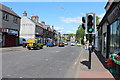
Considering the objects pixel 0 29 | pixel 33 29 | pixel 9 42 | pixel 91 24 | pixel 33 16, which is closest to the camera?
pixel 91 24

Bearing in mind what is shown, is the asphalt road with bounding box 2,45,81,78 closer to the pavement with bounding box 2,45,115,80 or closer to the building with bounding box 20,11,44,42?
the pavement with bounding box 2,45,115,80

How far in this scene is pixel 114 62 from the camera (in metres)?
8.27

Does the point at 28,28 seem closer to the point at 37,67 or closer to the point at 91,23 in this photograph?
the point at 37,67

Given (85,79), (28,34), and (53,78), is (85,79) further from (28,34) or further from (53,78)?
(28,34)

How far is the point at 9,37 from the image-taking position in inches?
1516

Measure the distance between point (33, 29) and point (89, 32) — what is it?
50.8 metres

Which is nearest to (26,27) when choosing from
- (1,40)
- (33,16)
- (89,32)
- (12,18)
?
(33,16)

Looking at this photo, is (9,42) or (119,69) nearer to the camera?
(119,69)

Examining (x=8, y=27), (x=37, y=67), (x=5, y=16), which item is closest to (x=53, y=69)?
(x=37, y=67)

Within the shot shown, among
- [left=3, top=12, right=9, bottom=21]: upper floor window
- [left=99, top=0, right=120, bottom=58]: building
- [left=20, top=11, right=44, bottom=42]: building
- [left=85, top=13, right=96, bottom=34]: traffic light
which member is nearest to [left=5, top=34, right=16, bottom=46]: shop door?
[left=3, top=12, right=9, bottom=21]: upper floor window

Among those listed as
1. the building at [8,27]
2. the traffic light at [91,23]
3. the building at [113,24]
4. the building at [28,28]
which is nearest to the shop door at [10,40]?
the building at [8,27]

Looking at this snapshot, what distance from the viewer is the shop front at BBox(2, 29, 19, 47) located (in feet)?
118

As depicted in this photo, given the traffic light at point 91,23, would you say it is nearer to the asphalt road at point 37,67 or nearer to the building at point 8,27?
the asphalt road at point 37,67

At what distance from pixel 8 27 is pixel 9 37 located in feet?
7.04
